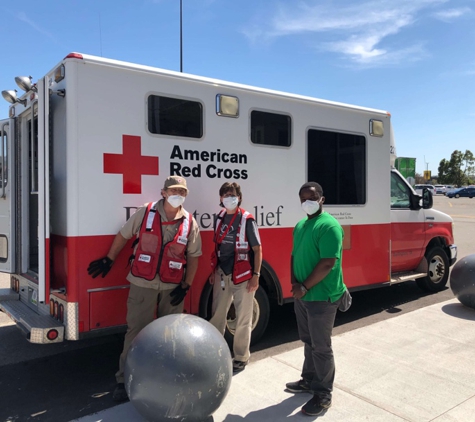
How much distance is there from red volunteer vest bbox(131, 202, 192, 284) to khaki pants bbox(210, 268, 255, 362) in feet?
1.76

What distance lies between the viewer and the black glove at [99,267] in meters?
3.62

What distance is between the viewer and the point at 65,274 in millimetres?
3719

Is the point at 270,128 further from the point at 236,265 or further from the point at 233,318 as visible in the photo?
the point at 233,318

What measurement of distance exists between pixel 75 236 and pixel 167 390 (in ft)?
4.80

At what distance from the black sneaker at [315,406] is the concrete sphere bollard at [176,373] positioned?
734mm

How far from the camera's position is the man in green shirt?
325cm

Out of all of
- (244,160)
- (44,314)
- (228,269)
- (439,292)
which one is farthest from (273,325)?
(439,292)

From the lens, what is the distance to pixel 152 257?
142 inches

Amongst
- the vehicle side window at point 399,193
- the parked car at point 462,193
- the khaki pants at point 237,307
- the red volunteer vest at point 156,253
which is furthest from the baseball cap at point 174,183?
the parked car at point 462,193

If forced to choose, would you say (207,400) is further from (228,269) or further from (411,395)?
(411,395)

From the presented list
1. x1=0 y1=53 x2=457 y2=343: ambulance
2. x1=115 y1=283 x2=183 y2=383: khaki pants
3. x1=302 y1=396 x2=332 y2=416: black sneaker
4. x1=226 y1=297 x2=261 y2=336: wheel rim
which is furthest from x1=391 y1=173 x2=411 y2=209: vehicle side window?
x1=115 y1=283 x2=183 y2=383: khaki pants

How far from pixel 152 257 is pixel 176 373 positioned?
106 cm

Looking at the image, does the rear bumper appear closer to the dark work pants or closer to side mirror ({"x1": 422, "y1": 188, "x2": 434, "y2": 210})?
the dark work pants

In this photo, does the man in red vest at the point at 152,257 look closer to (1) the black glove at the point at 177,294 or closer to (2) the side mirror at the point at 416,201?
(1) the black glove at the point at 177,294
